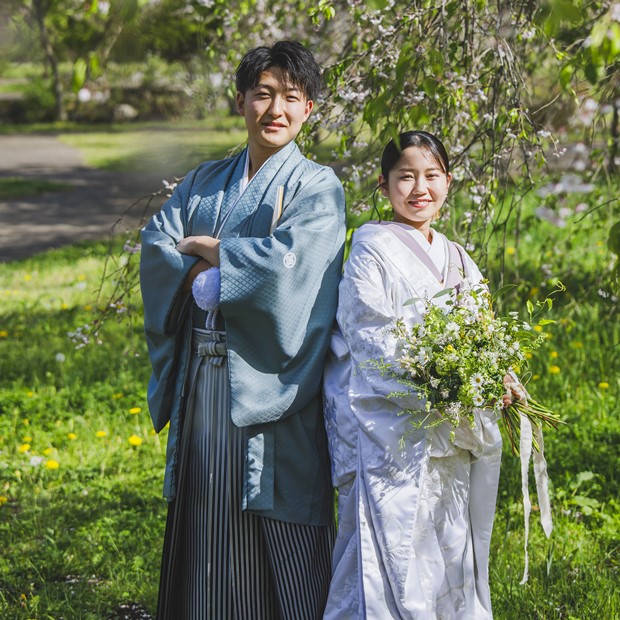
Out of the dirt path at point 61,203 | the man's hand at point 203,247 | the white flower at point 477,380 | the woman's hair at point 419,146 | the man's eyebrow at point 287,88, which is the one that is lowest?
the dirt path at point 61,203

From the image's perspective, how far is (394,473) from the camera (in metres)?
2.34

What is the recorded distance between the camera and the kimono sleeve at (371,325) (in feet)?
7.54

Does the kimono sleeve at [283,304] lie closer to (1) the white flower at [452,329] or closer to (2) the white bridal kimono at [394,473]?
(2) the white bridal kimono at [394,473]

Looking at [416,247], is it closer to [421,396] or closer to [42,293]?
[421,396]

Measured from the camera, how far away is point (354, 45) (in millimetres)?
3916

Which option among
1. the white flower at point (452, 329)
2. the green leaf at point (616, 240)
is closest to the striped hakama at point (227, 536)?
the white flower at point (452, 329)

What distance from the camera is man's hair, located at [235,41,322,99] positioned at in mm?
2506

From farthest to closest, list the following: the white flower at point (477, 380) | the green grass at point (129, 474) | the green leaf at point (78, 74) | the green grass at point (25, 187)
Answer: the green grass at point (25, 187), the green grass at point (129, 474), the white flower at point (477, 380), the green leaf at point (78, 74)

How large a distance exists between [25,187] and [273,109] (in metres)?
12.1

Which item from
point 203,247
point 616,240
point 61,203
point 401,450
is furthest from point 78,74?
point 61,203

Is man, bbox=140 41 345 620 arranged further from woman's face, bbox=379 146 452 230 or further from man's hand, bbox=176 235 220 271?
woman's face, bbox=379 146 452 230

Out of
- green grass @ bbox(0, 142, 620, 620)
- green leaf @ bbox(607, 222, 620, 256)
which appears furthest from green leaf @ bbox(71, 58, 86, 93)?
green grass @ bbox(0, 142, 620, 620)

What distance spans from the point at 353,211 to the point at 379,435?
1247 millimetres

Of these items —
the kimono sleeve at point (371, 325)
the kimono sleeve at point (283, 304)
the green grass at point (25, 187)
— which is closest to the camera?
the kimono sleeve at point (371, 325)
